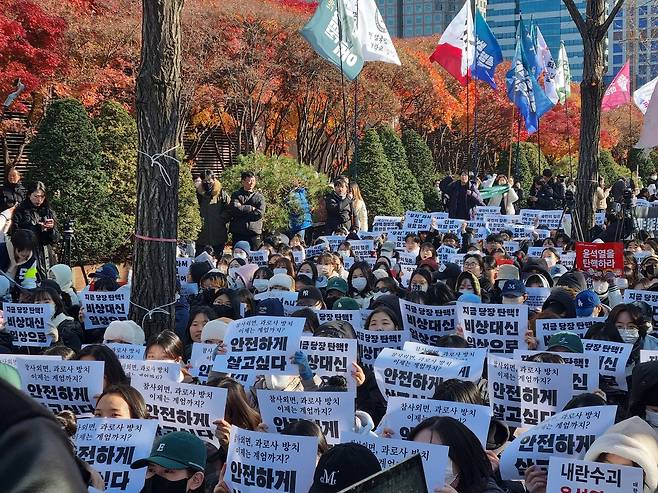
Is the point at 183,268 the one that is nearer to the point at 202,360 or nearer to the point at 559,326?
the point at 202,360

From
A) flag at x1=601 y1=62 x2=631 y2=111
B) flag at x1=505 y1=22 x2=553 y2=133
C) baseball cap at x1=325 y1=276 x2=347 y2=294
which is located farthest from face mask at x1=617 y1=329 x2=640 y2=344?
flag at x1=601 y1=62 x2=631 y2=111

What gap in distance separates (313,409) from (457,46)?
21.9m

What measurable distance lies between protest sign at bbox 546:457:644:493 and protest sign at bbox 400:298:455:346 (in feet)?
14.7

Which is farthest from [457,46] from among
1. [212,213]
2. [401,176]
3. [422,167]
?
[212,213]

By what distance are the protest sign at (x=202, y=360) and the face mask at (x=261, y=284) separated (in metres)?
3.55

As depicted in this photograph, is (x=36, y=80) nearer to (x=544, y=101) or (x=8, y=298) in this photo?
(x=8, y=298)

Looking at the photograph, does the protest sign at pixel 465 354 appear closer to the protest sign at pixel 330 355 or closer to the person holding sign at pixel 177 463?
the protest sign at pixel 330 355

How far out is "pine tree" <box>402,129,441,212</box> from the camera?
33000 mm

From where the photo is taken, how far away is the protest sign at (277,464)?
181 inches

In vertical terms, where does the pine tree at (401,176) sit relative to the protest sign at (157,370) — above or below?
above

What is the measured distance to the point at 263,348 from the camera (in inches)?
264

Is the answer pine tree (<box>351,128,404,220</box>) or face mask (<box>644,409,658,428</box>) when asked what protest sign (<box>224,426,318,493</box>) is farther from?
pine tree (<box>351,128,404,220</box>)

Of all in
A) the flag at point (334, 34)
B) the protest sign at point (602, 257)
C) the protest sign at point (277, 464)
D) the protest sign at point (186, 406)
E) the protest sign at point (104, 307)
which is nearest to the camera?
the protest sign at point (277, 464)

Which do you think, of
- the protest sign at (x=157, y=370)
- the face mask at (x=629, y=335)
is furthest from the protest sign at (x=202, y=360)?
the face mask at (x=629, y=335)
